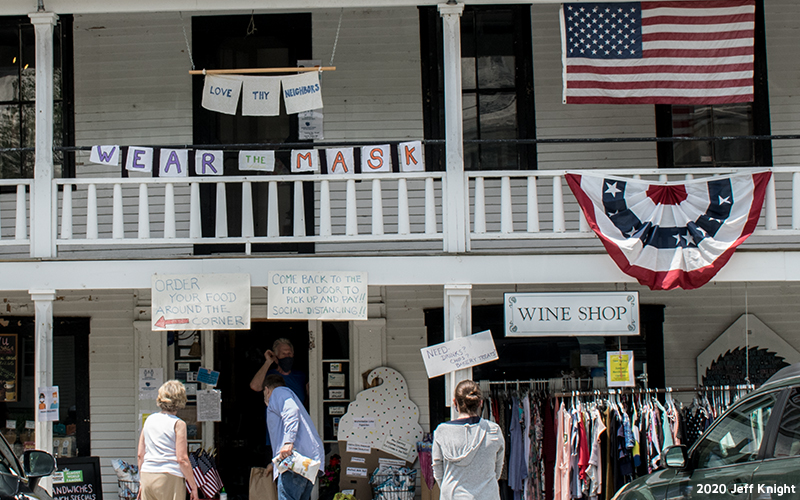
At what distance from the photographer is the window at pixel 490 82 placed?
360 inches

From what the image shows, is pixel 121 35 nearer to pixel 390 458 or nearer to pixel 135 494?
pixel 135 494

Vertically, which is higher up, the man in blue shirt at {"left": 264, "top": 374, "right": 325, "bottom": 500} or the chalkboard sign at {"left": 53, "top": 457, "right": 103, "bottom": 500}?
the man in blue shirt at {"left": 264, "top": 374, "right": 325, "bottom": 500}

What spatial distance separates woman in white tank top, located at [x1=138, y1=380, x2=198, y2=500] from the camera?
6.19 meters

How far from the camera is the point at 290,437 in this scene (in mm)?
6473

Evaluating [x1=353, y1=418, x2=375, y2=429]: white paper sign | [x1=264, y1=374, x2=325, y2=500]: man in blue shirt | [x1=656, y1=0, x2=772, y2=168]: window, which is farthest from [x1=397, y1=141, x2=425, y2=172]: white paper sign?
[x1=656, y1=0, x2=772, y2=168]: window

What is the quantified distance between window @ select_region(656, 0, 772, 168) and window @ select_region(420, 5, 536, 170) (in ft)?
5.43

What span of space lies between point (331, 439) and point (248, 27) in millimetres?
5180

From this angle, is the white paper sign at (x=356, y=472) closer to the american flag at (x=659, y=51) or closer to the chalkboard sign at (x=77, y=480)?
the chalkboard sign at (x=77, y=480)

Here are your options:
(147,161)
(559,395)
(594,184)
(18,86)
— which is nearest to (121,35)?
(18,86)

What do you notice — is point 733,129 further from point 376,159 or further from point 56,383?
point 56,383

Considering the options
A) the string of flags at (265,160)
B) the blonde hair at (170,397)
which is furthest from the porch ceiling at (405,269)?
the blonde hair at (170,397)

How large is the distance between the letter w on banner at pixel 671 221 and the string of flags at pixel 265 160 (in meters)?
1.71

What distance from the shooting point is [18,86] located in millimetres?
9469

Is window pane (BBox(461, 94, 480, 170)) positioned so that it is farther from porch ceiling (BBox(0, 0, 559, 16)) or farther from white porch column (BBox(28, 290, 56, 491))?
white porch column (BBox(28, 290, 56, 491))
